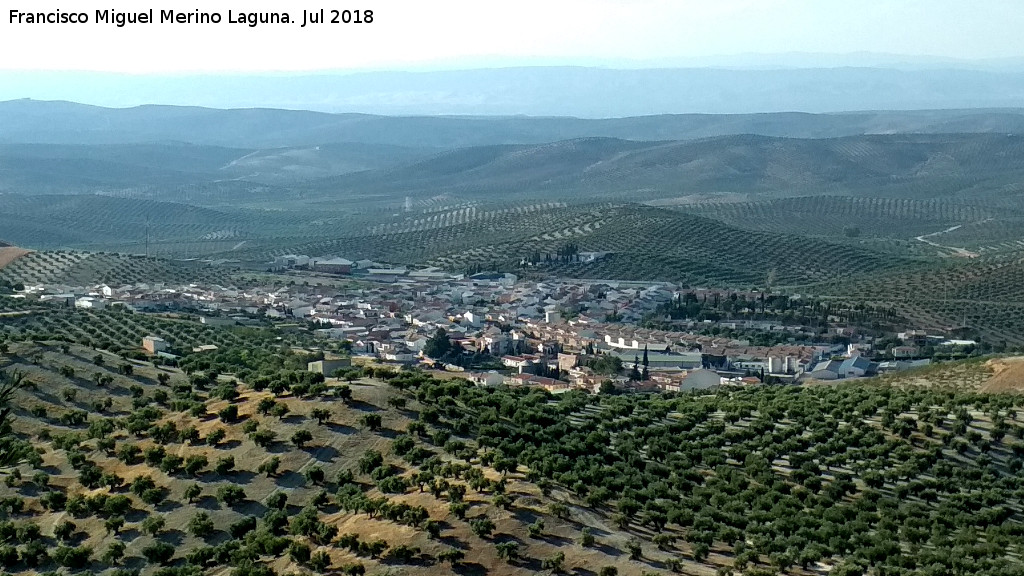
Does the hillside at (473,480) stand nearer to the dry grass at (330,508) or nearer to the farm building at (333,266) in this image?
the dry grass at (330,508)

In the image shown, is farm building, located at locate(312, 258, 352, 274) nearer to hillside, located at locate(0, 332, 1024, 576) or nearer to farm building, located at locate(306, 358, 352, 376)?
farm building, located at locate(306, 358, 352, 376)

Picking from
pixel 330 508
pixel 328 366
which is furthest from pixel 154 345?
pixel 330 508

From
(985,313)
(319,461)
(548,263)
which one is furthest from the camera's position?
(548,263)

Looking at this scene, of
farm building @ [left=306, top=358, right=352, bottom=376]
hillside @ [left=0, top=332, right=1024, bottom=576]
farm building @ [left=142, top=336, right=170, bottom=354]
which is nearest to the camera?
hillside @ [left=0, top=332, right=1024, bottom=576]

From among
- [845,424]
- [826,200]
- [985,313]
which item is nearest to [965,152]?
[826,200]

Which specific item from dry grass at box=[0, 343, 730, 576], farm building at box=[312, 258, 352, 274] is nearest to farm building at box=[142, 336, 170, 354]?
dry grass at box=[0, 343, 730, 576]

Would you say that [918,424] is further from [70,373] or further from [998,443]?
[70,373]

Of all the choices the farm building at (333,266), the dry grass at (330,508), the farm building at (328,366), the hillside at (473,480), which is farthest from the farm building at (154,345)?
the farm building at (333,266)

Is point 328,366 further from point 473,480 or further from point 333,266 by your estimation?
point 333,266
